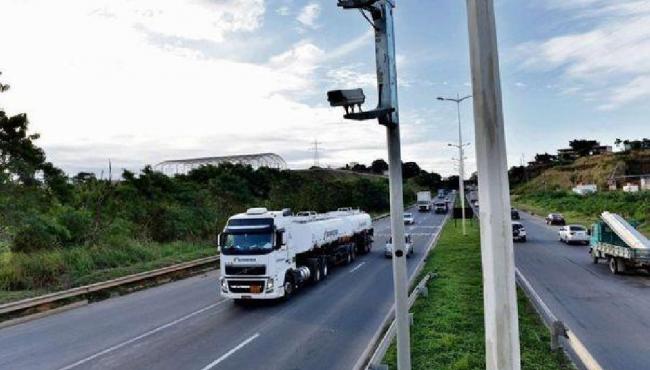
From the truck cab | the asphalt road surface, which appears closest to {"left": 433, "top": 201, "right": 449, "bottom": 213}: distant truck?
the asphalt road surface

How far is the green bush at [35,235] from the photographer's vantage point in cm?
2255

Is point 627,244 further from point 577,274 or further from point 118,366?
point 118,366

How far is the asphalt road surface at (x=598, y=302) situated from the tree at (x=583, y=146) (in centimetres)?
17276

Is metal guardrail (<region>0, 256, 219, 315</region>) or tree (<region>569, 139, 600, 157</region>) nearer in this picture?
metal guardrail (<region>0, 256, 219, 315</region>)

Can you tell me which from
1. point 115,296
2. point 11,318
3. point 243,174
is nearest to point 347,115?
point 11,318

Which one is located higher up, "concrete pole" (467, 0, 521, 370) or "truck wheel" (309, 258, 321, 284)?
"concrete pole" (467, 0, 521, 370)

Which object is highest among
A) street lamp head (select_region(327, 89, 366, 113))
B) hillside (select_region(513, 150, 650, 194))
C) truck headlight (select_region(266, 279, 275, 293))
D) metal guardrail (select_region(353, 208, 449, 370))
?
hillside (select_region(513, 150, 650, 194))

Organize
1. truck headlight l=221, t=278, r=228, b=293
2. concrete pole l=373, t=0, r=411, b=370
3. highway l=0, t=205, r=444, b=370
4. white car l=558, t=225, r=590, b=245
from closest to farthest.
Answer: concrete pole l=373, t=0, r=411, b=370 < highway l=0, t=205, r=444, b=370 < truck headlight l=221, t=278, r=228, b=293 < white car l=558, t=225, r=590, b=245

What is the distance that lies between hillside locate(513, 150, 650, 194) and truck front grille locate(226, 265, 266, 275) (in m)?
107

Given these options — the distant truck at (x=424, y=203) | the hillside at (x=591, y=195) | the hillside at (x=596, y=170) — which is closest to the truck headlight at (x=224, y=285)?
the hillside at (x=591, y=195)

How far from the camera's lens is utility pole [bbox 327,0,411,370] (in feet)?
20.1

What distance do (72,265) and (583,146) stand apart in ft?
645

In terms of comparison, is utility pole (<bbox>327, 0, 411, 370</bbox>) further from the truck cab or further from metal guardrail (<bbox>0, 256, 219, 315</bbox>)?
metal guardrail (<bbox>0, 256, 219, 315</bbox>)

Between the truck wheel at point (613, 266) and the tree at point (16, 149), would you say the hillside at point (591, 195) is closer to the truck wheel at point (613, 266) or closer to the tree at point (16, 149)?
the truck wheel at point (613, 266)
